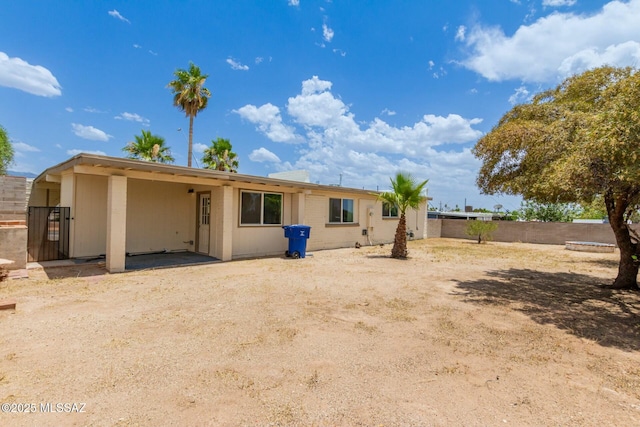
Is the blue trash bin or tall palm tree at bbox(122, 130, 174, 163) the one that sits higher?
A: tall palm tree at bbox(122, 130, 174, 163)

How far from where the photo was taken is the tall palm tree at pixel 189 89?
20469 millimetres

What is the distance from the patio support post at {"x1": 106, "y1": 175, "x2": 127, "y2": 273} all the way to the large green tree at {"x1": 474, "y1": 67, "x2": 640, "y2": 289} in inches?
354

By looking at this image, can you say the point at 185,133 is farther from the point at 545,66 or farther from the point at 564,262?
the point at 564,262

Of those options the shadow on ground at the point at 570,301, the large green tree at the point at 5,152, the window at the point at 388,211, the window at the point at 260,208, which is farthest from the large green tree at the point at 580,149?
the large green tree at the point at 5,152

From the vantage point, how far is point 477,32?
10250 millimetres

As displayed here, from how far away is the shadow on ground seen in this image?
4227 millimetres

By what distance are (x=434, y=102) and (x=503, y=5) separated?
20.9ft

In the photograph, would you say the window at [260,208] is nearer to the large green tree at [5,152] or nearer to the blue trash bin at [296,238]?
the blue trash bin at [296,238]

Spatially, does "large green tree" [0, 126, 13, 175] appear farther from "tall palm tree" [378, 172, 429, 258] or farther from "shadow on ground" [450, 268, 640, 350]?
"shadow on ground" [450, 268, 640, 350]

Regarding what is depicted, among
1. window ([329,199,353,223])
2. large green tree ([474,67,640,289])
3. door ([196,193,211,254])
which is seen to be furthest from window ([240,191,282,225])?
large green tree ([474,67,640,289])

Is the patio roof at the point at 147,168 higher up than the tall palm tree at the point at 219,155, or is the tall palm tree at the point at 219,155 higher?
the tall palm tree at the point at 219,155

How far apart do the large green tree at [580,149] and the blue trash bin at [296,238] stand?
5.68 meters

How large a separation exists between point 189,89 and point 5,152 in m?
12.9

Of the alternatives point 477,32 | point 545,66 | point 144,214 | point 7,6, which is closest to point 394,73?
point 477,32
